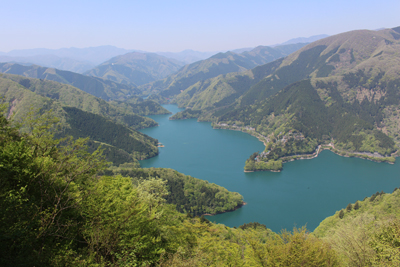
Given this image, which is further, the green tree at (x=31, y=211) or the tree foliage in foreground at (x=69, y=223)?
the tree foliage in foreground at (x=69, y=223)

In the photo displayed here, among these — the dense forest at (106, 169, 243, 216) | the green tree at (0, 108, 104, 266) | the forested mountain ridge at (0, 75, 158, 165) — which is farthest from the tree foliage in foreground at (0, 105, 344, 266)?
the forested mountain ridge at (0, 75, 158, 165)

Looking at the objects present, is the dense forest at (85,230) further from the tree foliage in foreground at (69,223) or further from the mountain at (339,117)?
the mountain at (339,117)

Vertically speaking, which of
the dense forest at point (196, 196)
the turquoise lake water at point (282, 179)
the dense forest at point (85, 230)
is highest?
the dense forest at point (85, 230)

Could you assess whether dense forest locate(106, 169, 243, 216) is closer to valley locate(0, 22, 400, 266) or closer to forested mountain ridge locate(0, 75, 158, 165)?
valley locate(0, 22, 400, 266)

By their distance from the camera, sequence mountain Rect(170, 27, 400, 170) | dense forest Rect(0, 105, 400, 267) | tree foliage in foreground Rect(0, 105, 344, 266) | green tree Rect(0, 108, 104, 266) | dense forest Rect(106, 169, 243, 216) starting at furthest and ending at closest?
mountain Rect(170, 27, 400, 170), dense forest Rect(106, 169, 243, 216), dense forest Rect(0, 105, 400, 267), tree foliage in foreground Rect(0, 105, 344, 266), green tree Rect(0, 108, 104, 266)

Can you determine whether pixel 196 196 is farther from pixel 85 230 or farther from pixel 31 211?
pixel 31 211

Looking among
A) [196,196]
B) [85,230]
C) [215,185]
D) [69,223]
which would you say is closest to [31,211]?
[69,223]

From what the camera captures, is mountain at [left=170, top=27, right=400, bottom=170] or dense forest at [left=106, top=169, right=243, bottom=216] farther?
mountain at [left=170, top=27, right=400, bottom=170]

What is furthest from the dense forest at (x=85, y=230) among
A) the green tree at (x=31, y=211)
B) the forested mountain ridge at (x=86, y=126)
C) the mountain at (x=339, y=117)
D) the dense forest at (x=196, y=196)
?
the forested mountain ridge at (x=86, y=126)

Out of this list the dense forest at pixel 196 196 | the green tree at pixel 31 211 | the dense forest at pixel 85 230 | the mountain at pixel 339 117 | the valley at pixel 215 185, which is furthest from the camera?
the mountain at pixel 339 117
